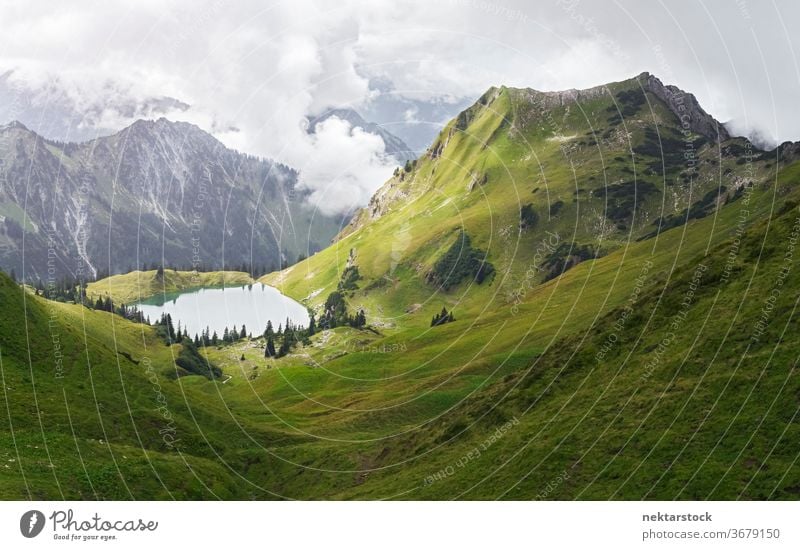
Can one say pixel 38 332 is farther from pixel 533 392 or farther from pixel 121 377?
pixel 533 392

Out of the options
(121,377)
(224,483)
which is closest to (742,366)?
(224,483)

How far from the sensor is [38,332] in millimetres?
89375

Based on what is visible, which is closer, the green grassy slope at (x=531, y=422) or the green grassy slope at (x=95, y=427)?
the green grassy slope at (x=531, y=422)
